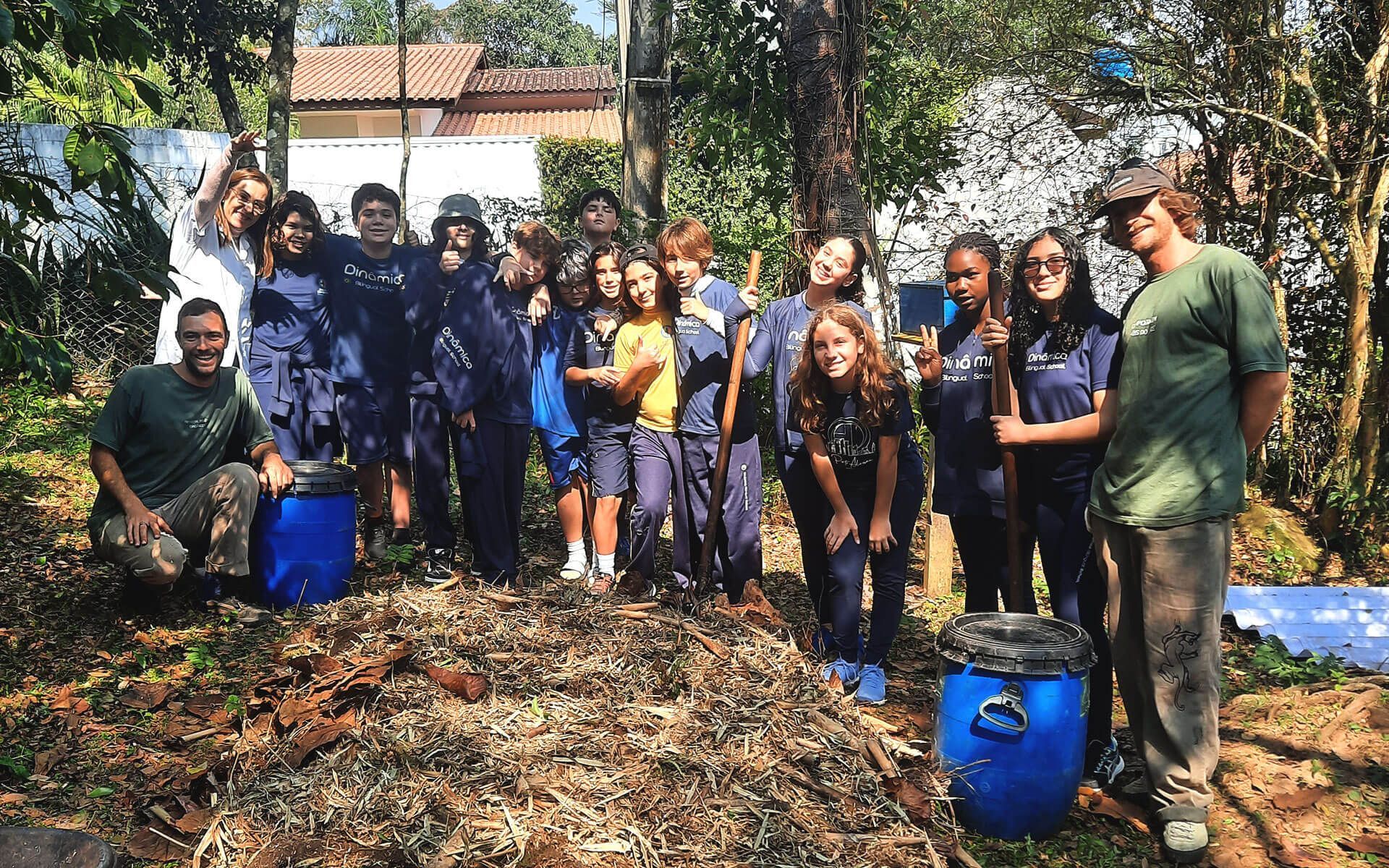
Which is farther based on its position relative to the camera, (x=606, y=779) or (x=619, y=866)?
(x=606, y=779)

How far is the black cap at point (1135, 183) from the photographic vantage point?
11.3 feet

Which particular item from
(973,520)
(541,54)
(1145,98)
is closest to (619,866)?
(973,520)

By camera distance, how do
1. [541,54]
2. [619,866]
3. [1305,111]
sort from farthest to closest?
[541,54] → [1305,111] → [619,866]

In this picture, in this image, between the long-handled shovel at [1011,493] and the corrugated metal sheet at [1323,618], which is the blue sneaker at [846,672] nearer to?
the long-handled shovel at [1011,493]

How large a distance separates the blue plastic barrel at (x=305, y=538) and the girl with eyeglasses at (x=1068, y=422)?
313 cm

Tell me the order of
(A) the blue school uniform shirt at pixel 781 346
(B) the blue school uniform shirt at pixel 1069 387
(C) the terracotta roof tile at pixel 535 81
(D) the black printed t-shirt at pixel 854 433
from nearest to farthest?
(B) the blue school uniform shirt at pixel 1069 387 < (D) the black printed t-shirt at pixel 854 433 < (A) the blue school uniform shirt at pixel 781 346 < (C) the terracotta roof tile at pixel 535 81

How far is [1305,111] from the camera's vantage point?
7207mm

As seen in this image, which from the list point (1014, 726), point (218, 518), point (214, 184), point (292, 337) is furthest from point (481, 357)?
point (1014, 726)

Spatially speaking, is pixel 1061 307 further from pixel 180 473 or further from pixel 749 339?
pixel 180 473

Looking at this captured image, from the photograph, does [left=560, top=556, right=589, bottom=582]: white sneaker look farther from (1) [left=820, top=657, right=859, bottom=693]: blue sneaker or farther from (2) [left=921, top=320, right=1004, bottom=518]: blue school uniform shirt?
(2) [left=921, top=320, right=1004, bottom=518]: blue school uniform shirt

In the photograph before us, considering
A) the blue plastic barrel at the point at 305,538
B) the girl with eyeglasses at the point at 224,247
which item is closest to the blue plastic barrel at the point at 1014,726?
the blue plastic barrel at the point at 305,538

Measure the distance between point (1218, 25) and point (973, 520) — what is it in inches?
193

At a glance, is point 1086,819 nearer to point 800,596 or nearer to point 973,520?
point 973,520

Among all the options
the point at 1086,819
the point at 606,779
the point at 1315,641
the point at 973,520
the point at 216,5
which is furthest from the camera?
the point at 216,5
